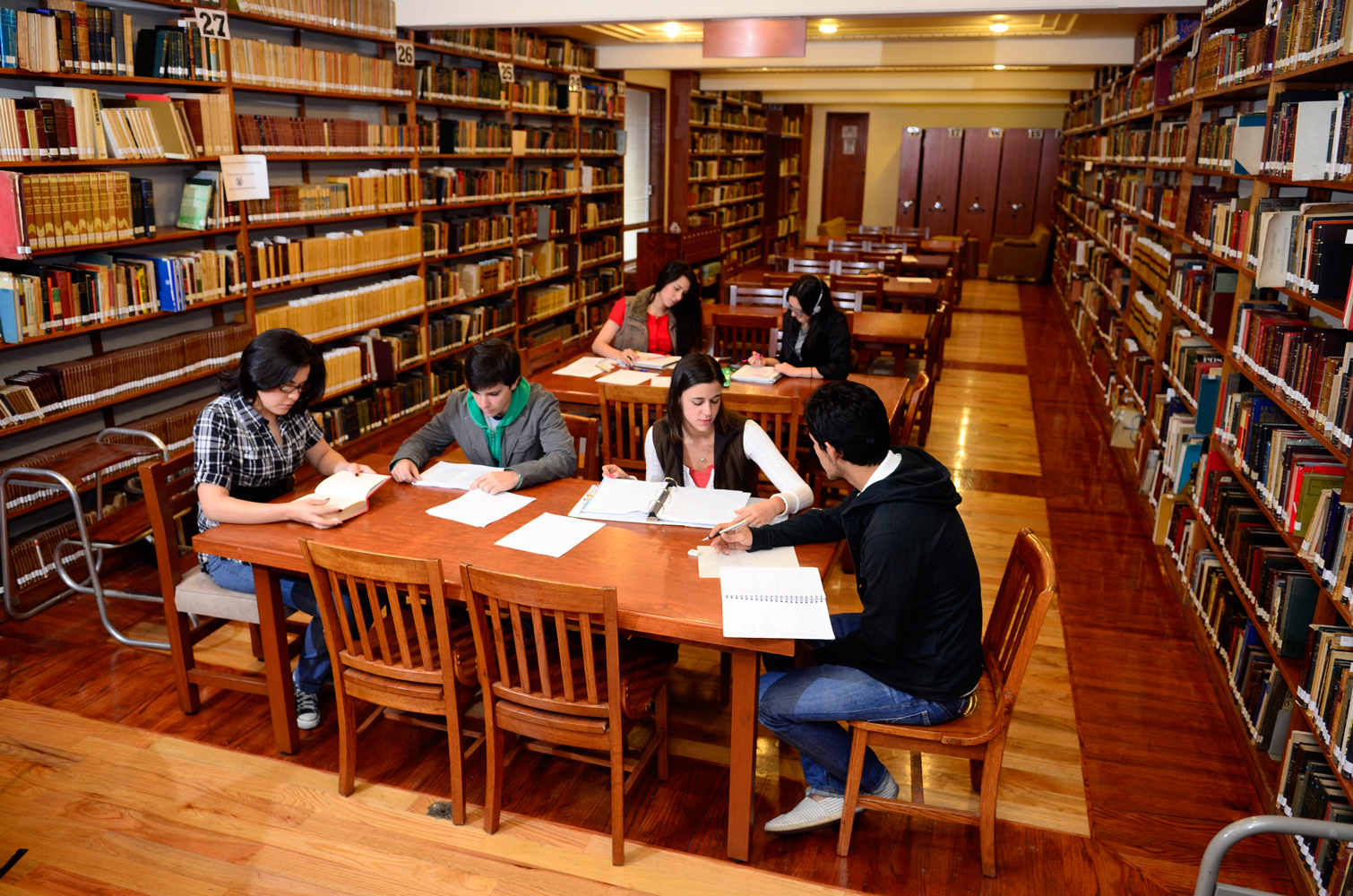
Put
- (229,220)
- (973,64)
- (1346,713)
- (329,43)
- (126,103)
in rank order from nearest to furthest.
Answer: (1346,713) < (126,103) < (229,220) < (329,43) < (973,64)

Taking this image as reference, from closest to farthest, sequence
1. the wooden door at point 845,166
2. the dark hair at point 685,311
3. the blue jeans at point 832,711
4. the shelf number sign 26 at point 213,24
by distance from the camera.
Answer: the blue jeans at point 832,711 < the shelf number sign 26 at point 213,24 < the dark hair at point 685,311 < the wooden door at point 845,166

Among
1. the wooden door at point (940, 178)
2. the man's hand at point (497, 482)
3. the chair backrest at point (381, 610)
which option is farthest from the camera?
the wooden door at point (940, 178)

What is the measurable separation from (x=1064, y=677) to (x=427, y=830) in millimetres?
2189

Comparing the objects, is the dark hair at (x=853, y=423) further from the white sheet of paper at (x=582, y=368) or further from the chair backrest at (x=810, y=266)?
the chair backrest at (x=810, y=266)

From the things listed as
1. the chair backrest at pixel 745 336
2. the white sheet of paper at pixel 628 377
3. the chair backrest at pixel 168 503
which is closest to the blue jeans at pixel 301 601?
the chair backrest at pixel 168 503

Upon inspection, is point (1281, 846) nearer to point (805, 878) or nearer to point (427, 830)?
point (805, 878)

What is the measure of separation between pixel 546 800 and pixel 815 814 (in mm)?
738

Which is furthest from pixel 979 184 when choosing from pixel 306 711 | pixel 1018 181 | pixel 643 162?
pixel 306 711

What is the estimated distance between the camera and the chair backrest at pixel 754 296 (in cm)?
605

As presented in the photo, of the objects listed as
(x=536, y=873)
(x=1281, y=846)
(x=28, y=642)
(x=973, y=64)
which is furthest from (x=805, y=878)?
(x=973, y=64)

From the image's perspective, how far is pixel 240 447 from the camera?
2.79 metres

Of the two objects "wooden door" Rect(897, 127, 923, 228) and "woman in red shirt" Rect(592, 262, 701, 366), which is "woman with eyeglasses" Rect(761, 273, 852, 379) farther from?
"wooden door" Rect(897, 127, 923, 228)

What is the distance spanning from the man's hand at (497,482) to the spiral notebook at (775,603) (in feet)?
2.68

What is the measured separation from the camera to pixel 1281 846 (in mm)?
2459
